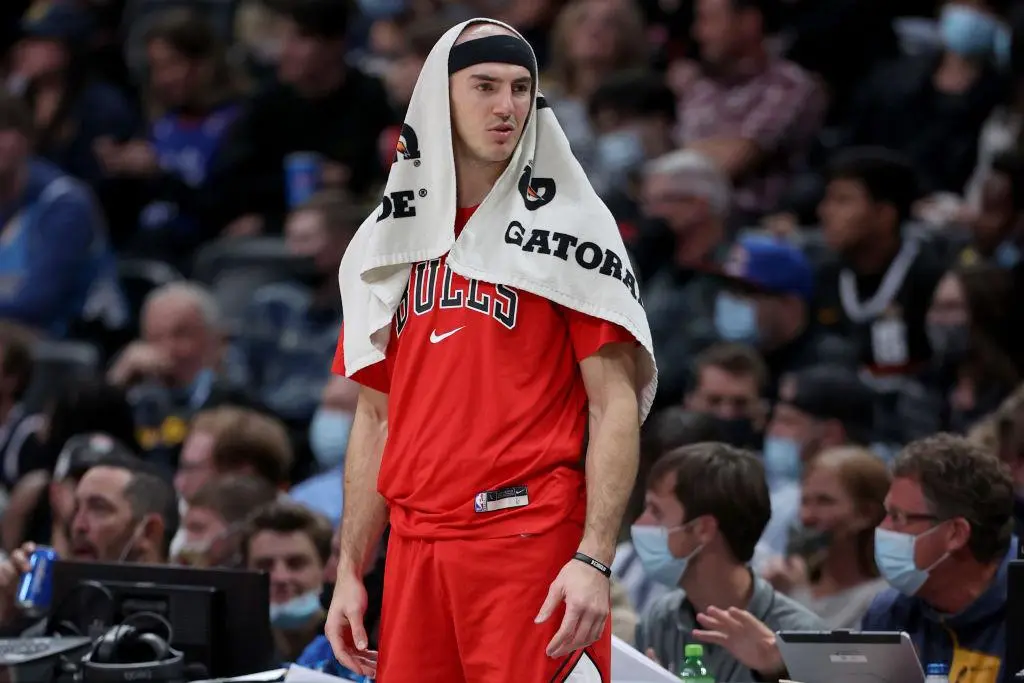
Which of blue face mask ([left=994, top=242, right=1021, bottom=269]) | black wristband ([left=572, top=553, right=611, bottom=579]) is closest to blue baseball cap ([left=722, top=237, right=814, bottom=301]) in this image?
blue face mask ([left=994, top=242, right=1021, bottom=269])

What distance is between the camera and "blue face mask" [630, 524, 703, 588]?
4996 millimetres

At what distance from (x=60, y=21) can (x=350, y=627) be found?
27.4ft

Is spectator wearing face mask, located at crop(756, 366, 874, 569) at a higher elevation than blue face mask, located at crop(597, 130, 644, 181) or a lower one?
lower

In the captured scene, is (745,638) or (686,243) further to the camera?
(686,243)

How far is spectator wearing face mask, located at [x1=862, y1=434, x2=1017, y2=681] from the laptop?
0.41 m

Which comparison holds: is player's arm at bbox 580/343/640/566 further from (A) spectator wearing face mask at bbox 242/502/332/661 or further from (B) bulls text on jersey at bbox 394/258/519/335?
(A) spectator wearing face mask at bbox 242/502/332/661

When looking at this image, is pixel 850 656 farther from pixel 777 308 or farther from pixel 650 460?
pixel 777 308

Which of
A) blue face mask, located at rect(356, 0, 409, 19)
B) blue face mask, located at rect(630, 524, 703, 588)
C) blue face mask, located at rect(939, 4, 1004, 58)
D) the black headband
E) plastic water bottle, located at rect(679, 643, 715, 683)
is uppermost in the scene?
blue face mask, located at rect(356, 0, 409, 19)

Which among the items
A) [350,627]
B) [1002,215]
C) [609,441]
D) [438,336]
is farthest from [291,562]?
[1002,215]

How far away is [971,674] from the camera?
176 inches

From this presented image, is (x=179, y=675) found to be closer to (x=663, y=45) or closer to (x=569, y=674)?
(x=569, y=674)

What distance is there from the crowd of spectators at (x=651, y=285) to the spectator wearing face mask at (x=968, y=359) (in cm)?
1

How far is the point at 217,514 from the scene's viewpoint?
6234 mm

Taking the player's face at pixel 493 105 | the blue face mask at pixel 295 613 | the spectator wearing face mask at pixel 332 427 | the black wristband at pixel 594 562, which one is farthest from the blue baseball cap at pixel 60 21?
the black wristband at pixel 594 562
